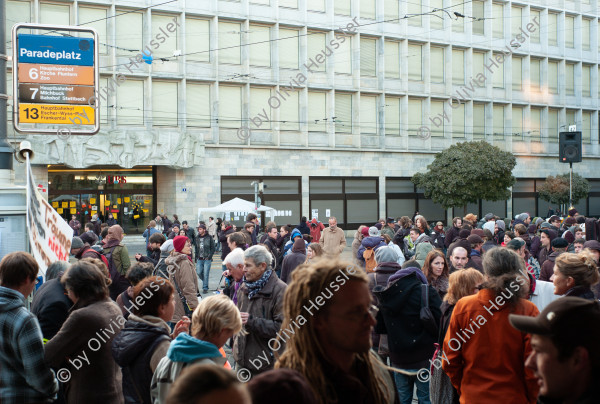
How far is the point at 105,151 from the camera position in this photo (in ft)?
101

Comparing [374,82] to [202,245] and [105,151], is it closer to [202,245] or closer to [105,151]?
[105,151]

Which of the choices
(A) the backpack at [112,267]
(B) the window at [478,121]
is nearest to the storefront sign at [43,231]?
(A) the backpack at [112,267]

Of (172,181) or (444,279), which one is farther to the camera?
(172,181)

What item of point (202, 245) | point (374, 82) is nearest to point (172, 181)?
point (374, 82)

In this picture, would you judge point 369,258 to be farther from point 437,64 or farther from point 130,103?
point 437,64

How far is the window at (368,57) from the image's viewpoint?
37688 millimetres

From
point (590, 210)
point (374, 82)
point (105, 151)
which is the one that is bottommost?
point (590, 210)

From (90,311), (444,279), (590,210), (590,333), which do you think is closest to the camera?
(590,333)

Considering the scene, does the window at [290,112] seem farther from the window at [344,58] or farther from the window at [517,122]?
the window at [517,122]

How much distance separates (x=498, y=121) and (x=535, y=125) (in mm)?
3618

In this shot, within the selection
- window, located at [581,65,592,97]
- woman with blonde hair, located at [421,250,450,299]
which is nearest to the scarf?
woman with blonde hair, located at [421,250,450,299]

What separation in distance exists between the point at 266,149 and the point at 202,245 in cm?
1904

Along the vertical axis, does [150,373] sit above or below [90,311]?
below

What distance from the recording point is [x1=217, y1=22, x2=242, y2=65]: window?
112 feet
